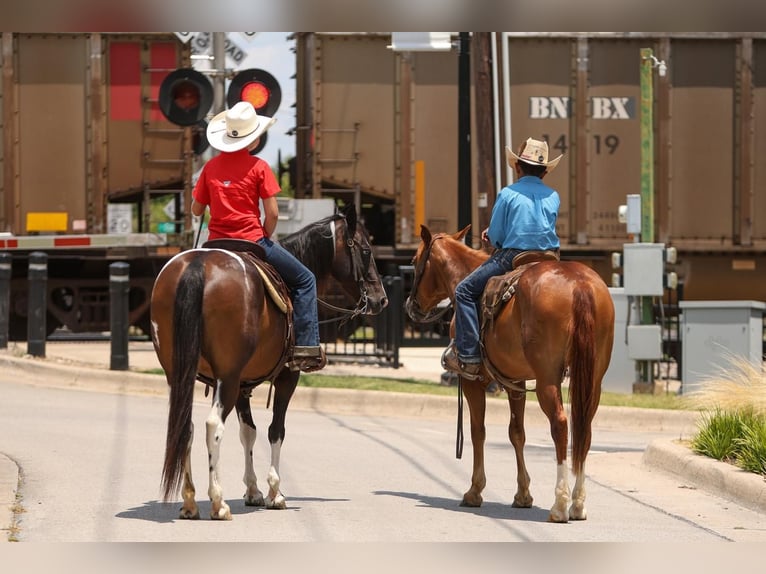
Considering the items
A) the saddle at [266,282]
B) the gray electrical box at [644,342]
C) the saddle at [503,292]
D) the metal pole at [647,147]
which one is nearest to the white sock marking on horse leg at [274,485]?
the saddle at [266,282]

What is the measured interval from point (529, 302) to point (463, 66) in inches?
418

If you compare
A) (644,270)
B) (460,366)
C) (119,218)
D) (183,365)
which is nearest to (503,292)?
(460,366)

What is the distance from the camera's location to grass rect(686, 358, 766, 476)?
10602 millimetres

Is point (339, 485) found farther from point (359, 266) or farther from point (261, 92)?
point (261, 92)

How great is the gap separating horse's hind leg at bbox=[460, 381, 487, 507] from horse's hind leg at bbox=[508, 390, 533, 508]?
0.22 meters

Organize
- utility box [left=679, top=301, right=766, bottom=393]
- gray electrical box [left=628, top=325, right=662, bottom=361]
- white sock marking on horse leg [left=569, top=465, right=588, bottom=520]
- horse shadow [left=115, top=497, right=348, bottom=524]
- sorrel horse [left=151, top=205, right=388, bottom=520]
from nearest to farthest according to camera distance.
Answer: sorrel horse [left=151, top=205, right=388, bottom=520] < horse shadow [left=115, top=497, right=348, bottom=524] < white sock marking on horse leg [left=569, top=465, right=588, bottom=520] < utility box [left=679, top=301, right=766, bottom=393] < gray electrical box [left=628, top=325, right=662, bottom=361]

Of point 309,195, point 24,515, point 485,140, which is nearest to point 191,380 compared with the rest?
point 24,515

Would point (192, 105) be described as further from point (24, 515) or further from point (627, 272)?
point (24, 515)

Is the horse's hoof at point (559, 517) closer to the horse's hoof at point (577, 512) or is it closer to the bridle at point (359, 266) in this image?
the horse's hoof at point (577, 512)

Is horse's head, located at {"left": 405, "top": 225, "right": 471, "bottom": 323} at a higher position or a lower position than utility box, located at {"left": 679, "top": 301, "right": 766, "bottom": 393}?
higher

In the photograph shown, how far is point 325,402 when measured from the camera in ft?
56.5

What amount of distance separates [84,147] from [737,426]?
629 inches

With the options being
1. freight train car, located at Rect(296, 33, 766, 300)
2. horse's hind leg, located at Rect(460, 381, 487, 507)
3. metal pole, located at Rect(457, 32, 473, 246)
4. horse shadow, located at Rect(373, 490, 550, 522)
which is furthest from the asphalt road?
freight train car, located at Rect(296, 33, 766, 300)

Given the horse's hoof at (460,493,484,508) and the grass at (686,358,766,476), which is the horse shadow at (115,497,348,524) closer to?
the horse's hoof at (460,493,484,508)
